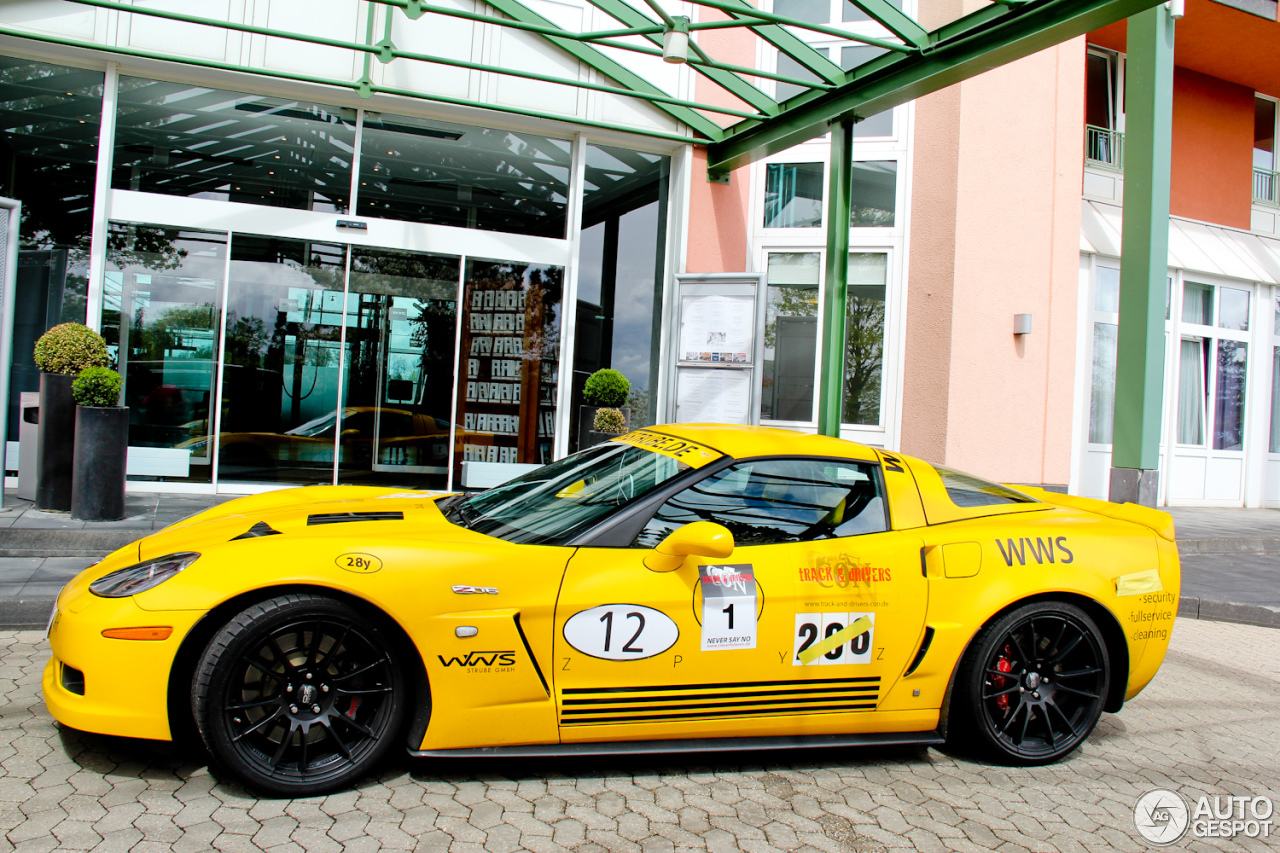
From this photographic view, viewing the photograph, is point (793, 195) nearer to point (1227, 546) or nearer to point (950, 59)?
point (950, 59)

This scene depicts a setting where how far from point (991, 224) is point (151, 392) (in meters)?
10.0

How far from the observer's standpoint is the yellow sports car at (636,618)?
282 cm

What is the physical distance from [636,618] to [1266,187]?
17.7 meters

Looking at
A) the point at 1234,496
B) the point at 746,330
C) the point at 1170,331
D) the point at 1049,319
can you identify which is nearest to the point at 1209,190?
the point at 1170,331

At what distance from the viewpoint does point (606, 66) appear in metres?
9.85

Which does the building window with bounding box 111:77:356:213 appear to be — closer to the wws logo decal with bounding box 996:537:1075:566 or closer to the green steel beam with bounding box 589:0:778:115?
the green steel beam with bounding box 589:0:778:115

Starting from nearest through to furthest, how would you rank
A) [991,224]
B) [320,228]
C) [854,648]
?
[854,648]
[320,228]
[991,224]

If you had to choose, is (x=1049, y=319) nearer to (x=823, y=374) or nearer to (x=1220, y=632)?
(x=823, y=374)

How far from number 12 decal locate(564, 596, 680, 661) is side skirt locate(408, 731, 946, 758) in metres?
0.34

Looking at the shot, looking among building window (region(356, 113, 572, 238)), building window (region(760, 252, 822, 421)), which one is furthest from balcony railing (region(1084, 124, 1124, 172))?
building window (region(356, 113, 572, 238))

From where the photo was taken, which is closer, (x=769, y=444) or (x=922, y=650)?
(x=922, y=650)

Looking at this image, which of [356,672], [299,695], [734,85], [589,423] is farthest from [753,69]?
[299,695]

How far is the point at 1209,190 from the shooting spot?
14.9 meters

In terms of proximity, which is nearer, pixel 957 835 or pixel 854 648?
pixel 957 835
